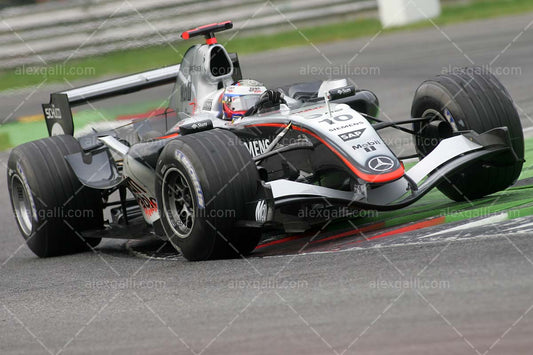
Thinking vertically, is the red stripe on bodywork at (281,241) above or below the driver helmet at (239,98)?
below

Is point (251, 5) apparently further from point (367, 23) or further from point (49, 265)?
point (49, 265)

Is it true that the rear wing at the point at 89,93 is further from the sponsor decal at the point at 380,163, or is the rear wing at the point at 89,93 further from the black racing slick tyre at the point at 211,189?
the sponsor decal at the point at 380,163

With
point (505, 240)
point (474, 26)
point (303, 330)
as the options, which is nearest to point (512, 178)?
point (505, 240)

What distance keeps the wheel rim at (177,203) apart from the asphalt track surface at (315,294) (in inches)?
9.9

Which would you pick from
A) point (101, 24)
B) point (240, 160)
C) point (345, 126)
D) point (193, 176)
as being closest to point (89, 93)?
point (193, 176)

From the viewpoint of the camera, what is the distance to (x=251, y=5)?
2230 centimetres

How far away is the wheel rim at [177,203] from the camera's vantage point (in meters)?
6.55

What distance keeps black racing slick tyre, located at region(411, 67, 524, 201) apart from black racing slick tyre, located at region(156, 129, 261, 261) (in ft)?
4.94

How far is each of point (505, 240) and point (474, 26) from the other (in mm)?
15981

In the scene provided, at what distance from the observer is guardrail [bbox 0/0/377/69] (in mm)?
20062

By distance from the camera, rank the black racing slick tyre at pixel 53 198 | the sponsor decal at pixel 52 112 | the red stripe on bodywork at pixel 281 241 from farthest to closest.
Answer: the sponsor decal at pixel 52 112, the black racing slick tyre at pixel 53 198, the red stripe on bodywork at pixel 281 241

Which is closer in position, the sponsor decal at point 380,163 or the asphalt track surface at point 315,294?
the asphalt track surface at point 315,294

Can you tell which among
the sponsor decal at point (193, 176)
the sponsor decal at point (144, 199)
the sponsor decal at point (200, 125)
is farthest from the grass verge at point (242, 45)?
the sponsor decal at point (193, 176)

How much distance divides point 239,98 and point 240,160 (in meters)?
1.50
